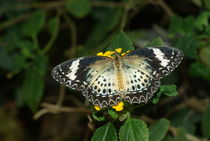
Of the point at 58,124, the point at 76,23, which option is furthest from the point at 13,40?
the point at 58,124

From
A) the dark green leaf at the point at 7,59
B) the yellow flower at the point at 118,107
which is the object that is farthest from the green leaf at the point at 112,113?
the dark green leaf at the point at 7,59

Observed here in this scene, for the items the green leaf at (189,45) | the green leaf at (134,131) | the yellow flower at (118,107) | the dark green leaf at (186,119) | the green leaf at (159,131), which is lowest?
the dark green leaf at (186,119)

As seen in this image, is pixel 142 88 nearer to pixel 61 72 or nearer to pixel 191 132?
pixel 61 72

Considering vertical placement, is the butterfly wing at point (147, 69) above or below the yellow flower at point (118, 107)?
above

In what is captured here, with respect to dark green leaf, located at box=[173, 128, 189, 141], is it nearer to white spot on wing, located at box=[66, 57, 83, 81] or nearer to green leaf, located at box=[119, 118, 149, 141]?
green leaf, located at box=[119, 118, 149, 141]

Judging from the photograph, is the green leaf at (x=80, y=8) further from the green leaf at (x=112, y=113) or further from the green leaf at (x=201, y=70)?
the green leaf at (x=112, y=113)

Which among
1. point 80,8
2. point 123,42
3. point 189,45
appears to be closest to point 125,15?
point 80,8

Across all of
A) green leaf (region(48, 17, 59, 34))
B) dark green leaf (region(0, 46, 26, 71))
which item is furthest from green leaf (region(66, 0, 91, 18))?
dark green leaf (region(0, 46, 26, 71))
